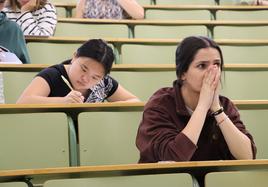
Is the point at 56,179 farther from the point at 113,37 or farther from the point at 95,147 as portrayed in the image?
the point at 113,37

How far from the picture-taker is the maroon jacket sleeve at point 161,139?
1.53m

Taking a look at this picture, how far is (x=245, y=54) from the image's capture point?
8.75 feet

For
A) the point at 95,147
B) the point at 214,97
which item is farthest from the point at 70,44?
the point at 214,97

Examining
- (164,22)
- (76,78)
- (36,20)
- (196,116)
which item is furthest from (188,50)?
(164,22)

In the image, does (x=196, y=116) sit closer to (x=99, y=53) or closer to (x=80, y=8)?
(x=99, y=53)

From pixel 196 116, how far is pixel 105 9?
1.65m

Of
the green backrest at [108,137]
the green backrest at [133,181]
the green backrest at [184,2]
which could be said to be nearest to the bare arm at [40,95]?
the green backrest at [108,137]

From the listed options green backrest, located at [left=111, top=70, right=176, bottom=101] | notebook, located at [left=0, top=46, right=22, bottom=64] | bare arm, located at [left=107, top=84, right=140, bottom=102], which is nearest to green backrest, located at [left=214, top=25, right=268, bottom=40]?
green backrest, located at [left=111, top=70, right=176, bottom=101]

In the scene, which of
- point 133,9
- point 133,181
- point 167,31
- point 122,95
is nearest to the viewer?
point 133,181

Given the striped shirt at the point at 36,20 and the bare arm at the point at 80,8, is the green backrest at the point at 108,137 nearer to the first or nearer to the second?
the striped shirt at the point at 36,20

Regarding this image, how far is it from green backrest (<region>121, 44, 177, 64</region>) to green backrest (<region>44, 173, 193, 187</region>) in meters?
1.22

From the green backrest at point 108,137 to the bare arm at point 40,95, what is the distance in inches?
5.1

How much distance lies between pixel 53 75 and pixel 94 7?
1.18m

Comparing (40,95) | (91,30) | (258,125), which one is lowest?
(258,125)
